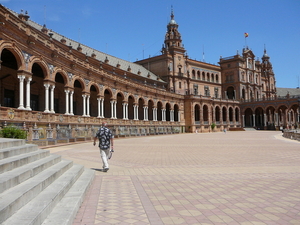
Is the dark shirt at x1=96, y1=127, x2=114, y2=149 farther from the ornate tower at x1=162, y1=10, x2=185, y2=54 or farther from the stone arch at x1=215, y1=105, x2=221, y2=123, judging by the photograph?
the stone arch at x1=215, y1=105, x2=221, y2=123

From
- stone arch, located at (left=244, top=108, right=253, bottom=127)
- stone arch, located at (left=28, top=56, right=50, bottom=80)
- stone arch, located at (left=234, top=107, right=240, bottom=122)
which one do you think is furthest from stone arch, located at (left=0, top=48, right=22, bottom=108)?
stone arch, located at (left=244, top=108, right=253, bottom=127)

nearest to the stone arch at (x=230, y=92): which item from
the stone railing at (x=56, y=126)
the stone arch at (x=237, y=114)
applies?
Result: the stone arch at (x=237, y=114)

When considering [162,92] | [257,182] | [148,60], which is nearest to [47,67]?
[257,182]

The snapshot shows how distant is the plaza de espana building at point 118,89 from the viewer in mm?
21219

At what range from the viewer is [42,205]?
4.39 m

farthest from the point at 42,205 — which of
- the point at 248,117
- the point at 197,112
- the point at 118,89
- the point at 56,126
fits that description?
the point at 248,117

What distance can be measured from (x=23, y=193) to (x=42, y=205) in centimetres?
37

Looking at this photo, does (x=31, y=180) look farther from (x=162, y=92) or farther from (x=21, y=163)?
(x=162, y=92)

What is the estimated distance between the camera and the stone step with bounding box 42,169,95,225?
422 cm

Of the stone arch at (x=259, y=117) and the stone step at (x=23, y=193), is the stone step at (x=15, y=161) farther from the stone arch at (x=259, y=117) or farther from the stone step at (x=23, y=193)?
the stone arch at (x=259, y=117)

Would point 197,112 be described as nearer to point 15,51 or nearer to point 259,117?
point 259,117

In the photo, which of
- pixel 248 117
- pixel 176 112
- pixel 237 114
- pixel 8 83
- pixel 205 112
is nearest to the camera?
pixel 8 83

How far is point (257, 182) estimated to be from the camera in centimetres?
768

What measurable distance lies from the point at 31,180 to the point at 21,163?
870 mm
